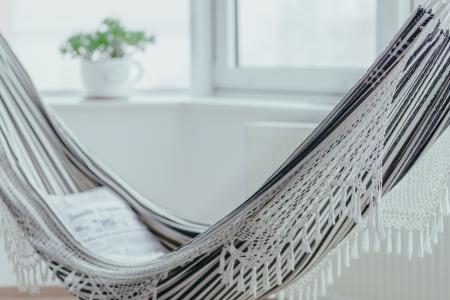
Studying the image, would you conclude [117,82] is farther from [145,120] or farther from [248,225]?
[248,225]

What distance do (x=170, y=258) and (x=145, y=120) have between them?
3.75ft

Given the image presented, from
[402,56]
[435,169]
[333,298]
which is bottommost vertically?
[333,298]

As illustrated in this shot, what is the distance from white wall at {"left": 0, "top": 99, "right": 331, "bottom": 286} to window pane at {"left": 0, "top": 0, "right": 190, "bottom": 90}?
9.3 inches

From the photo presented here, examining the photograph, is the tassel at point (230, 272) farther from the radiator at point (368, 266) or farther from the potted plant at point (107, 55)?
the potted plant at point (107, 55)

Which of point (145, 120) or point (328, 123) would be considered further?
point (145, 120)

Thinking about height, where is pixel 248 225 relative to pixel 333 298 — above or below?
above

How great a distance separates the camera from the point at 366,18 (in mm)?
2689

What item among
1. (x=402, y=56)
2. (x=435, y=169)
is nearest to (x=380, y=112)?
(x=402, y=56)

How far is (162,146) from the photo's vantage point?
117 inches

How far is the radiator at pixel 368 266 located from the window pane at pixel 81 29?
615 millimetres

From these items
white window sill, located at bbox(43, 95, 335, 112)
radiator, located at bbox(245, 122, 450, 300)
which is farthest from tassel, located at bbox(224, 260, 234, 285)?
white window sill, located at bbox(43, 95, 335, 112)

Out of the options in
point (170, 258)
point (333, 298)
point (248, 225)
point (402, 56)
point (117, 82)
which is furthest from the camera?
point (117, 82)

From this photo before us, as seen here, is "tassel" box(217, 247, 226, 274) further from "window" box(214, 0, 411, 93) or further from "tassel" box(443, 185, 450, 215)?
"window" box(214, 0, 411, 93)

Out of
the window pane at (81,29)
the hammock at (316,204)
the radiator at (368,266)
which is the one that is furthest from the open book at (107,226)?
the window pane at (81,29)
